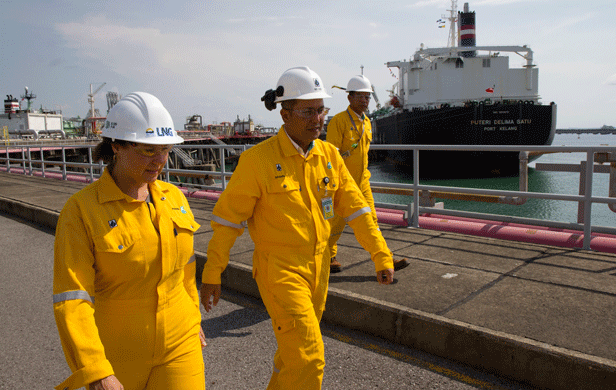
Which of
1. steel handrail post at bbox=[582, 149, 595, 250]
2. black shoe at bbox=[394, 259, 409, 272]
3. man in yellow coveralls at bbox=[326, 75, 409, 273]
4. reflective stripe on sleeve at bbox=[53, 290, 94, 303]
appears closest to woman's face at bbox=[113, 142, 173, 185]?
reflective stripe on sleeve at bbox=[53, 290, 94, 303]

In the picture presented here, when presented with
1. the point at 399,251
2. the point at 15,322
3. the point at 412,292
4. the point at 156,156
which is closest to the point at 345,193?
the point at 156,156

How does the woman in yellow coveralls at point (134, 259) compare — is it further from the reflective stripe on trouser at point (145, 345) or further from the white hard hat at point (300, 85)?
the white hard hat at point (300, 85)

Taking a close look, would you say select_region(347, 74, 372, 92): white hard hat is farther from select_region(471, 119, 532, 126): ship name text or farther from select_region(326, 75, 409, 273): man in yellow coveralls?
select_region(471, 119, 532, 126): ship name text

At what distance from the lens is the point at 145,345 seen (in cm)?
193

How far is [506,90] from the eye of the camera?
32.7m

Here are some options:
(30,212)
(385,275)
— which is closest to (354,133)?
(385,275)

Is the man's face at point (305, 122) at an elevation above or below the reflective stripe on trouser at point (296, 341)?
above

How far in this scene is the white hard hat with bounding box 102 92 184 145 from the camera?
199 cm

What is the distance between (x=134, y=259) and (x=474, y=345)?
7.87 ft

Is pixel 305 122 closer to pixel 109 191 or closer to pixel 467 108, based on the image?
pixel 109 191

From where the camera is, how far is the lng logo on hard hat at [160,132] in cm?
201

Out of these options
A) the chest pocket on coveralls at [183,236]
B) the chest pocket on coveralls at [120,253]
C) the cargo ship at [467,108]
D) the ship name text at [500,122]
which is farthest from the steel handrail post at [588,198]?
the ship name text at [500,122]

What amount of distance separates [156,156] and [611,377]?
274 cm

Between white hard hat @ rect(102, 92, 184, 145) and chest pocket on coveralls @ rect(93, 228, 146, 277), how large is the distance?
1.27 ft
